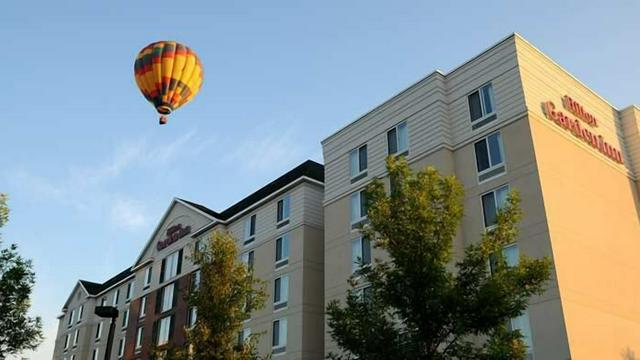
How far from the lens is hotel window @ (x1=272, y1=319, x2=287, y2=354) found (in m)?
32.5

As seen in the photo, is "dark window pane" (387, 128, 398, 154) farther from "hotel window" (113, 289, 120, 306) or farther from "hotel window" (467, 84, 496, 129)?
"hotel window" (113, 289, 120, 306)

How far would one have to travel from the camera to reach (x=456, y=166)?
26500mm

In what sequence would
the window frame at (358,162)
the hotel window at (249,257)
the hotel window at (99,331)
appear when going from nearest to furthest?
the window frame at (358,162) → the hotel window at (249,257) → the hotel window at (99,331)

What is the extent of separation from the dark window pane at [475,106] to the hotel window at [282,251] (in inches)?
547

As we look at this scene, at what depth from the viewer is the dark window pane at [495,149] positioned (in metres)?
24.8

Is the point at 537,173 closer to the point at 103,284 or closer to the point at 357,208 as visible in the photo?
the point at 357,208

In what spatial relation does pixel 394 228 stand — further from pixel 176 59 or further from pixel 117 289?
pixel 117 289

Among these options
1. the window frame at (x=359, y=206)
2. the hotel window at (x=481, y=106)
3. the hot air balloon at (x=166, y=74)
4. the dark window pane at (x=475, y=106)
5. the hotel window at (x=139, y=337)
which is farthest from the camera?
the hotel window at (x=139, y=337)

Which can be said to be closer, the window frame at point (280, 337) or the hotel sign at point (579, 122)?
the hotel sign at point (579, 122)

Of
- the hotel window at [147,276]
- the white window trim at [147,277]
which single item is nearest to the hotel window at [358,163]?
the hotel window at [147,276]

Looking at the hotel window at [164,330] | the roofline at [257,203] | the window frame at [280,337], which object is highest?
the roofline at [257,203]

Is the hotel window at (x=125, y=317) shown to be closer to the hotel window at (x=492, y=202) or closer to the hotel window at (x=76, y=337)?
the hotel window at (x=76, y=337)

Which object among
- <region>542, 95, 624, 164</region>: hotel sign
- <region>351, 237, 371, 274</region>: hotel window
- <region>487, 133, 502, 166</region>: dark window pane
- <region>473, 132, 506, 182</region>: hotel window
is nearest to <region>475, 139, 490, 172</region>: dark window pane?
<region>473, 132, 506, 182</region>: hotel window

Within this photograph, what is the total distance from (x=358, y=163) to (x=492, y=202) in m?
8.83
